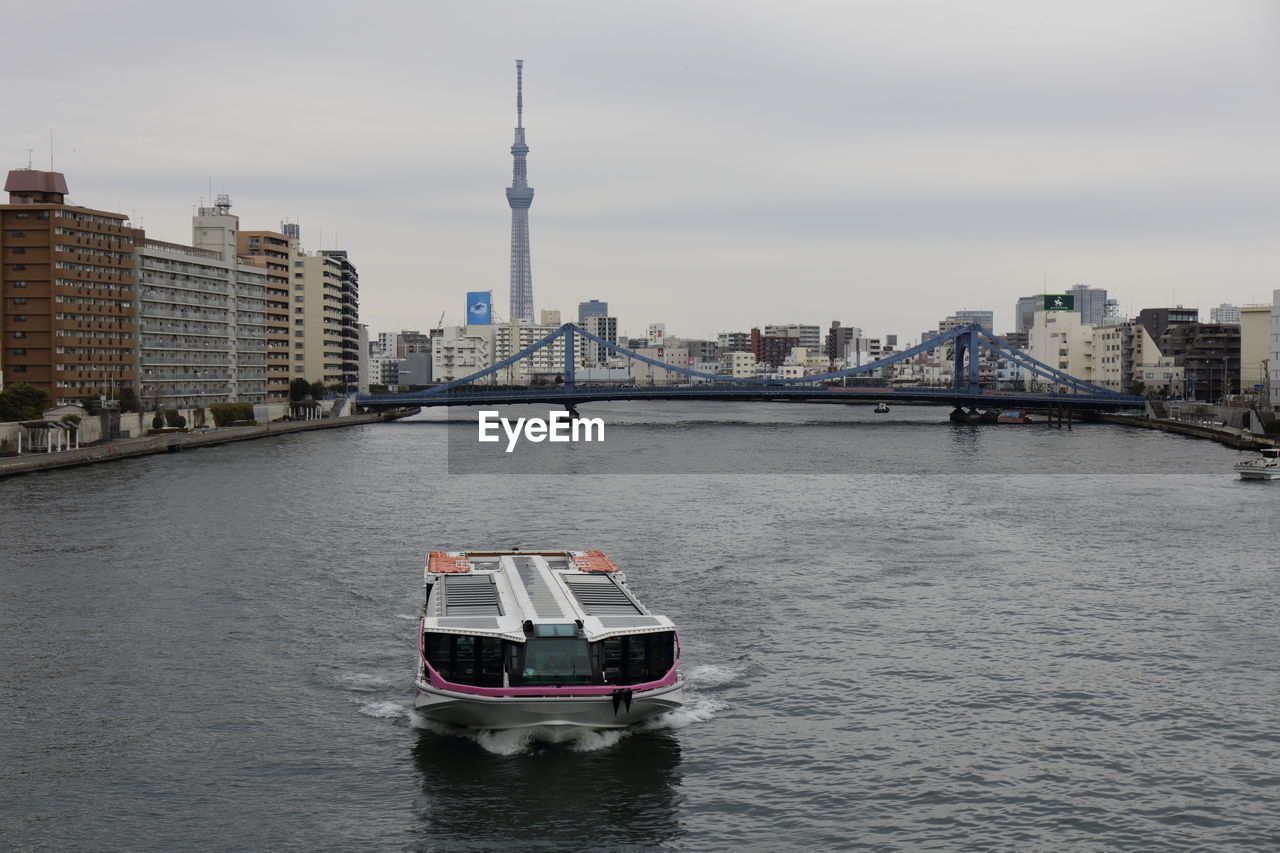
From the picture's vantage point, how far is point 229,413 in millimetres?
72750

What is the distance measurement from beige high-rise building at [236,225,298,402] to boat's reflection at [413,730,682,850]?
8053cm

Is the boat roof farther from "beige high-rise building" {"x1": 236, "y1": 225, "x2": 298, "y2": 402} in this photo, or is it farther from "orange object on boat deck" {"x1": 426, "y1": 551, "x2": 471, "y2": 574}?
"beige high-rise building" {"x1": 236, "y1": 225, "x2": 298, "y2": 402}

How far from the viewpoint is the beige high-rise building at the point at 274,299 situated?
91312 mm

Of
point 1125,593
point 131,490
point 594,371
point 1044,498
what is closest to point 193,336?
point 131,490

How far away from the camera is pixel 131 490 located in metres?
40.2

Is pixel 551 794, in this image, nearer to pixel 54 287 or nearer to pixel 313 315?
pixel 54 287

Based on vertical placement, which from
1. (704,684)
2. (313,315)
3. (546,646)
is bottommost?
(704,684)

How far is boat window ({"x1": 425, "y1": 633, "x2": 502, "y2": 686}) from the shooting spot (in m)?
15.0

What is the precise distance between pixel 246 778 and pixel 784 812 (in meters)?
6.09

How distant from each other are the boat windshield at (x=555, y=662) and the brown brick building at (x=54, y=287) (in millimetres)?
54213

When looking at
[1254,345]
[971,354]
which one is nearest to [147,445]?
[971,354]

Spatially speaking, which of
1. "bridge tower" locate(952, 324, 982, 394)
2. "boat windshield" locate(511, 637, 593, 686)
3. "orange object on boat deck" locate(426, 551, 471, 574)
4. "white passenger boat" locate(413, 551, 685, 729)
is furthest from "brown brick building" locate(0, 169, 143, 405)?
"bridge tower" locate(952, 324, 982, 394)

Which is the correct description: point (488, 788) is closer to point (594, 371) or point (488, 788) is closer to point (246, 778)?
point (246, 778)
